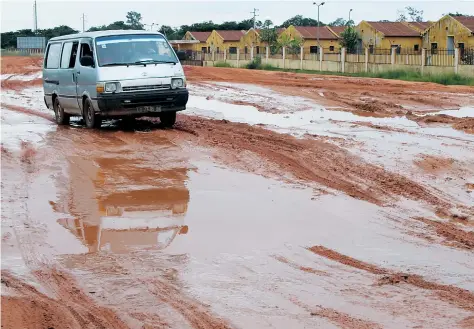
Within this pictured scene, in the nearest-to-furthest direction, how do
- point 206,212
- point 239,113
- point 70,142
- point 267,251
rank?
point 267,251, point 206,212, point 70,142, point 239,113

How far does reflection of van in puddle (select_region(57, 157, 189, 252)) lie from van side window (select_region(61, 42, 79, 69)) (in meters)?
5.10

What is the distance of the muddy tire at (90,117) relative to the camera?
52.5ft

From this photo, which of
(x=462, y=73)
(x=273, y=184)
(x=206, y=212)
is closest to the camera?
(x=206, y=212)

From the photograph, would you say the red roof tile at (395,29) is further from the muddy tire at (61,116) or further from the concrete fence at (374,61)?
the muddy tire at (61,116)

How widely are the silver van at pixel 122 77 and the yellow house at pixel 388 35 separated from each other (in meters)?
51.7

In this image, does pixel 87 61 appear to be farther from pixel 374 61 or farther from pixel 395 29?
pixel 395 29

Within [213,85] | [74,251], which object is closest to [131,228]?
[74,251]

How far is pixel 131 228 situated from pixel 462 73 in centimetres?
3007

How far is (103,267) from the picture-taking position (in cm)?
705

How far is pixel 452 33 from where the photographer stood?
56.6m

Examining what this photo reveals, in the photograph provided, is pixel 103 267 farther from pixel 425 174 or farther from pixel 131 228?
pixel 425 174

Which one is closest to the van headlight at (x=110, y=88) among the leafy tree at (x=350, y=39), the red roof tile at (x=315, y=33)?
the leafy tree at (x=350, y=39)

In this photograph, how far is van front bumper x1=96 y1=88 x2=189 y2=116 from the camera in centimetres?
1536

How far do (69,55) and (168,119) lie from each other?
272cm
